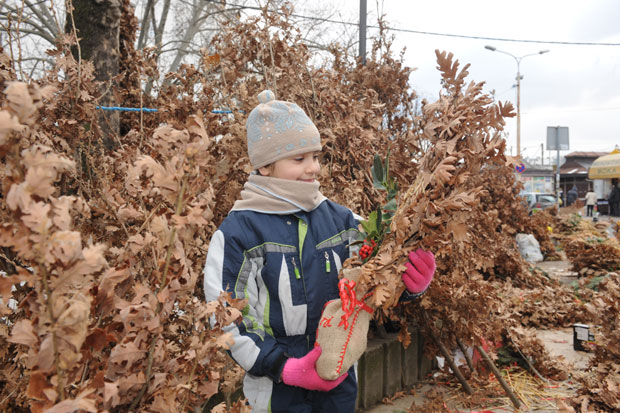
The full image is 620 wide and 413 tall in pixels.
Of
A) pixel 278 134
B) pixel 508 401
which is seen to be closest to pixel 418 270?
pixel 278 134

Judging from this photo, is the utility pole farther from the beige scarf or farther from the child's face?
the beige scarf

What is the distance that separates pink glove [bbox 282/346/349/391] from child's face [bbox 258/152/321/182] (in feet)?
2.38

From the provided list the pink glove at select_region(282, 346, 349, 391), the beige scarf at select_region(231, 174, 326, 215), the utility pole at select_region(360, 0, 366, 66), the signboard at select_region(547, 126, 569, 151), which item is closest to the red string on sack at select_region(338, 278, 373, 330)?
the pink glove at select_region(282, 346, 349, 391)

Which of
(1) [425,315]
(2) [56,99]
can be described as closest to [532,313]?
(1) [425,315]

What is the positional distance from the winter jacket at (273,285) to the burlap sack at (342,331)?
0.13 meters

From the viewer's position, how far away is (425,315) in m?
3.69

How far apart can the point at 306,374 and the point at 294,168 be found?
0.84 m

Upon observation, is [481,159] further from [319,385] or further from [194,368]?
[194,368]

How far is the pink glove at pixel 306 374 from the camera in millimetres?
1827

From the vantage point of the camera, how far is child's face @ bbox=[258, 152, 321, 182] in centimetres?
207

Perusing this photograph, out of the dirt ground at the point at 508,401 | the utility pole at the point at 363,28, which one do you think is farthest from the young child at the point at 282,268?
the utility pole at the point at 363,28

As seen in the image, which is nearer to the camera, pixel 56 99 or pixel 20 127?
pixel 20 127

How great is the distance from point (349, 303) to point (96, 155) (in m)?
2.10

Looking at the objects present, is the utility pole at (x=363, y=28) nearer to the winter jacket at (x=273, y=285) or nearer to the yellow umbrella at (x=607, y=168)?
the winter jacket at (x=273, y=285)
